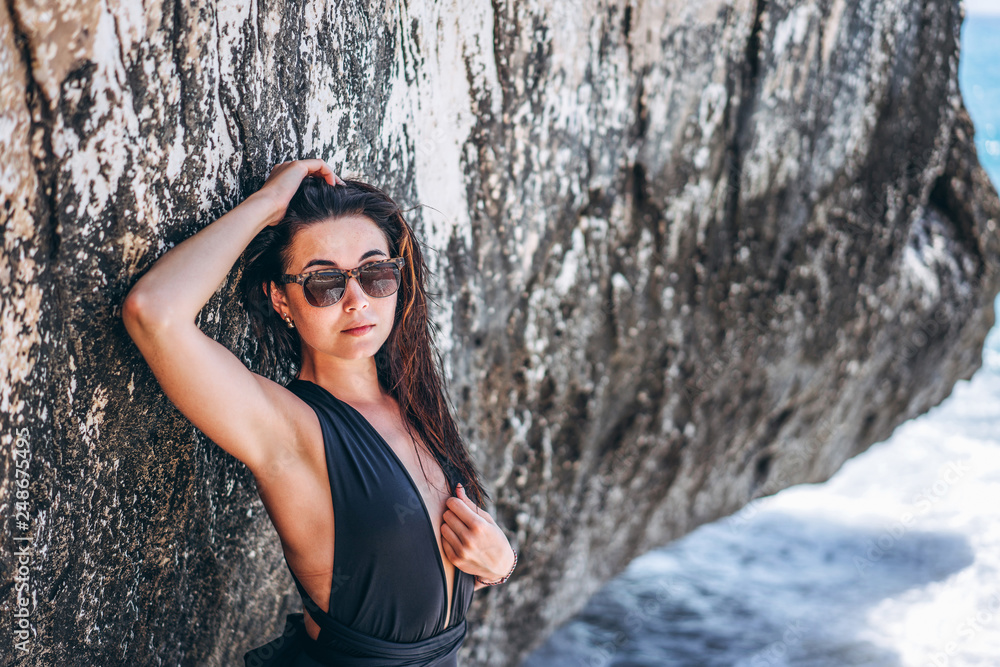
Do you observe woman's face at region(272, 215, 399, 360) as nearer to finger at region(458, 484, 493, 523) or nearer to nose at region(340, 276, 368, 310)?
nose at region(340, 276, 368, 310)

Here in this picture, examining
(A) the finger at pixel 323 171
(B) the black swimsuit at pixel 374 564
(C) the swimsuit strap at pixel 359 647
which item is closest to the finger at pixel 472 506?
(B) the black swimsuit at pixel 374 564

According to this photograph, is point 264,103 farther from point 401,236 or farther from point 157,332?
point 157,332

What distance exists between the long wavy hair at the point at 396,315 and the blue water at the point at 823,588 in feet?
9.25

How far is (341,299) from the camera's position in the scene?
1519 millimetres

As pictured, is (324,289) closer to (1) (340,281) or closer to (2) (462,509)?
(1) (340,281)

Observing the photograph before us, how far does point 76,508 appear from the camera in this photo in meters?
1.44

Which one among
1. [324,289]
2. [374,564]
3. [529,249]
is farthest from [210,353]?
[529,249]

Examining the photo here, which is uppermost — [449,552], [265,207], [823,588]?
[265,207]

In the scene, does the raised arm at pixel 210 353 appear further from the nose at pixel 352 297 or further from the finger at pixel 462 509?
the finger at pixel 462 509

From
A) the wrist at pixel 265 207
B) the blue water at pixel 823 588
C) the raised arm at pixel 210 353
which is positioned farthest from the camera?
the blue water at pixel 823 588

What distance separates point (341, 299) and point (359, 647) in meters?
0.68

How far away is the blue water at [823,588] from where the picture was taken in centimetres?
439

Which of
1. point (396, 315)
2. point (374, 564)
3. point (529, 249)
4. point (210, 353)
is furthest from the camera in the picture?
point (529, 249)

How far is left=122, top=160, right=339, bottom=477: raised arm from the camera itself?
121 centimetres
